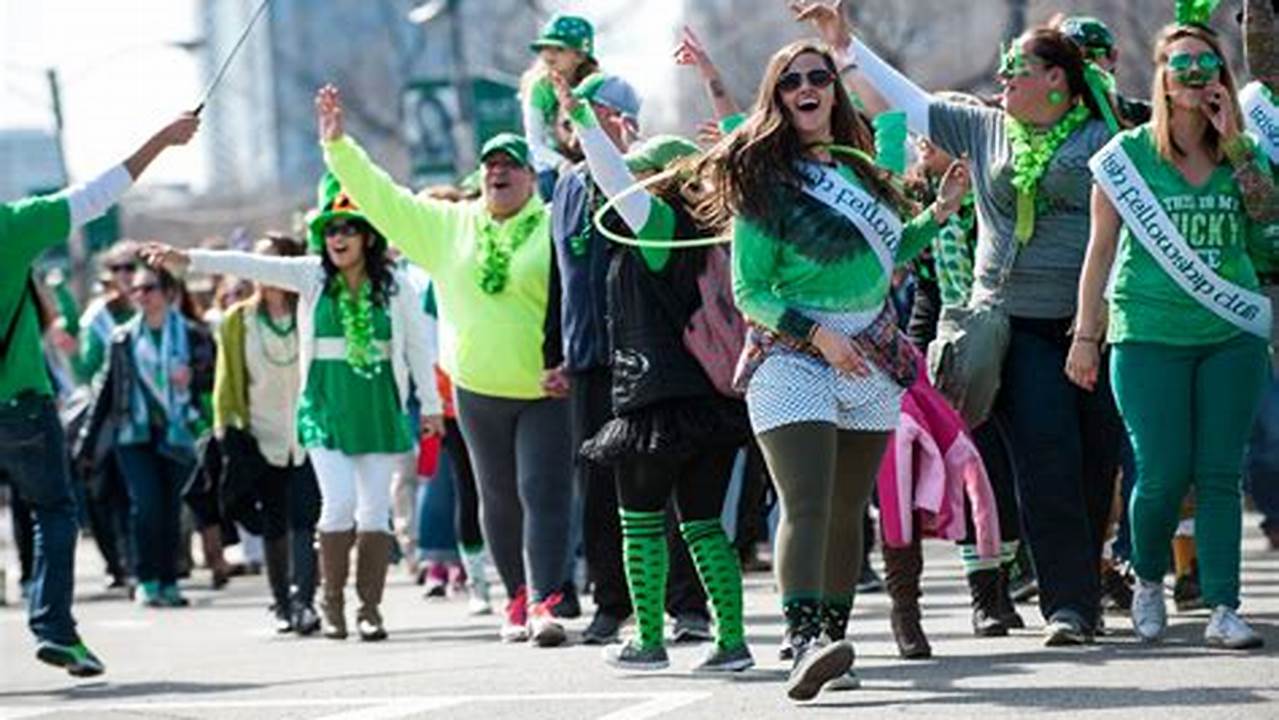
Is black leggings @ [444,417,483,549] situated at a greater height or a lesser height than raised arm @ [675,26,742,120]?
lesser

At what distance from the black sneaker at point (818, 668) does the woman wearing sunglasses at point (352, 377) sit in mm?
4178

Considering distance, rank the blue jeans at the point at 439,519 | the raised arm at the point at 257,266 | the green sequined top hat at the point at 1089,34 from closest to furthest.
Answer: the green sequined top hat at the point at 1089,34
the raised arm at the point at 257,266
the blue jeans at the point at 439,519

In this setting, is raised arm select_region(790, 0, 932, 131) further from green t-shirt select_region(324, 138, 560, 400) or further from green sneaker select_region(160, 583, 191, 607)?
green sneaker select_region(160, 583, 191, 607)

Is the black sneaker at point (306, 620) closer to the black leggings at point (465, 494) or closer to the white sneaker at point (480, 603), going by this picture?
the black leggings at point (465, 494)

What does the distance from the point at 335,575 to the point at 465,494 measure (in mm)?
1061

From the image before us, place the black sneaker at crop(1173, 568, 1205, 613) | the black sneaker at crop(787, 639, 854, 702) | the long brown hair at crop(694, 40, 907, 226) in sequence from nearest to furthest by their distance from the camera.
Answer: the black sneaker at crop(787, 639, 854, 702), the long brown hair at crop(694, 40, 907, 226), the black sneaker at crop(1173, 568, 1205, 613)

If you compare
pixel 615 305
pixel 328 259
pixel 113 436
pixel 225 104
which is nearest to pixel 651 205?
pixel 615 305

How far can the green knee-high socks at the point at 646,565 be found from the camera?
34.9ft

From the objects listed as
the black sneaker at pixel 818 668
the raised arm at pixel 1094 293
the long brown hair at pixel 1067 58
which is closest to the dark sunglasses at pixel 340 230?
the long brown hair at pixel 1067 58

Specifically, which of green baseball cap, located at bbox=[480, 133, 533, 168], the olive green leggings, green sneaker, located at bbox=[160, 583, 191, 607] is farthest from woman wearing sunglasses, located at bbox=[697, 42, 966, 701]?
green sneaker, located at bbox=[160, 583, 191, 607]

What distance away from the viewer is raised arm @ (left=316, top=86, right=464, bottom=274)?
1257 cm

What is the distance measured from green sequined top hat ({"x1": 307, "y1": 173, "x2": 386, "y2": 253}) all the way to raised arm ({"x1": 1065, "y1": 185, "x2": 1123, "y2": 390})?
3774 mm

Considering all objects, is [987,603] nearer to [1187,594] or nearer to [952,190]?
[1187,594]

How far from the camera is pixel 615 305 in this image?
35.5 ft
